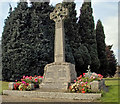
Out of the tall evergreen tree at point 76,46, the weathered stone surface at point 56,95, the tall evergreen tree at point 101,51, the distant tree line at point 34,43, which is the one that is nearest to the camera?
the weathered stone surface at point 56,95

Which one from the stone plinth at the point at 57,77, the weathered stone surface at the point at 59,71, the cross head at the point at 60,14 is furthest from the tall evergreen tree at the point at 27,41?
the stone plinth at the point at 57,77

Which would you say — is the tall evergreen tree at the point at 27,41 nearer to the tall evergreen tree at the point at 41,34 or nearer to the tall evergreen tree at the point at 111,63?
the tall evergreen tree at the point at 41,34

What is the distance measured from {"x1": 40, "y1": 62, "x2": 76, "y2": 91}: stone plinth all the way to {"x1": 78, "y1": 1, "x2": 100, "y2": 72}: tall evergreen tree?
42.4 ft

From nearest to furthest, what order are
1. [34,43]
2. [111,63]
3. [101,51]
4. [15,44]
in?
[15,44], [34,43], [101,51], [111,63]

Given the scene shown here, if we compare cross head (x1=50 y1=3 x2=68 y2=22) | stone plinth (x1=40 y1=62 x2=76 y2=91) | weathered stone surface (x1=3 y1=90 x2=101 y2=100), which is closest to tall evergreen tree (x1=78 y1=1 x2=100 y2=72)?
cross head (x1=50 y1=3 x2=68 y2=22)

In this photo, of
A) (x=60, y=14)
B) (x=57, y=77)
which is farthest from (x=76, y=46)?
(x=57, y=77)

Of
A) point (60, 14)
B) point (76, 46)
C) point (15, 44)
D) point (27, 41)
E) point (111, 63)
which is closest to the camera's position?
point (60, 14)

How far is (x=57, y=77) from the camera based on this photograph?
349 inches

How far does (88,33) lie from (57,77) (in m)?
14.4

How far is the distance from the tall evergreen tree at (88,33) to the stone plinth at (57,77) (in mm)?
12931

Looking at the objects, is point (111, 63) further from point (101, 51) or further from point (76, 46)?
point (76, 46)

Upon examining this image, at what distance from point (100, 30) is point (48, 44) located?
13.4 metres

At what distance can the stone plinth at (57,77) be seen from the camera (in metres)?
8.49

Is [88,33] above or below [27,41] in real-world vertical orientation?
above
